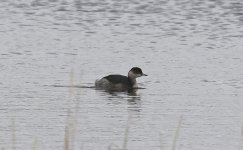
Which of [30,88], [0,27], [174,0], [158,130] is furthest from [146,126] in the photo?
[174,0]

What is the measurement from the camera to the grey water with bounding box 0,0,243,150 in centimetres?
1698

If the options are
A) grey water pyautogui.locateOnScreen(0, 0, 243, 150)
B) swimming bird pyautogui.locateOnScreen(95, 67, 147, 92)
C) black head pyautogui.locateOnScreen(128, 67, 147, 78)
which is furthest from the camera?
black head pyautogui.locateOnScreen(128, 67, 147, 78)

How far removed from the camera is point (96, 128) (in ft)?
58.6

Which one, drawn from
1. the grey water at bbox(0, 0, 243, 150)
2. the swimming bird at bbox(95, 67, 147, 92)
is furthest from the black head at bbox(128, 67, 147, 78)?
the grey water at bbox(0, 0, 243, 150)

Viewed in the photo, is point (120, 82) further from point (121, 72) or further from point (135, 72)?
point (121, 72)

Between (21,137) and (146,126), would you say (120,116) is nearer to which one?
(146,126)

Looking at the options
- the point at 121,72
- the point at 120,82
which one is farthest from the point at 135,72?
the point at 121,72

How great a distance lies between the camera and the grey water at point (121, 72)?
55.7 ft

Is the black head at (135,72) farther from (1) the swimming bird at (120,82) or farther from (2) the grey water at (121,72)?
(2) the grey water at (121,72)

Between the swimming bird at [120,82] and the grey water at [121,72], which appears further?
the swimming bird at [120,82]

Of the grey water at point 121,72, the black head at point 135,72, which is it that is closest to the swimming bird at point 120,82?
the black head at point 135,72

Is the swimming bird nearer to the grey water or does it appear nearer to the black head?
the black head

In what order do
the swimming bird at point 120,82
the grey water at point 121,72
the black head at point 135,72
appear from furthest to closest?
1. the black head at point 135,72
2. the swimming bird at point 120,82
3. the grey water at point 121,72

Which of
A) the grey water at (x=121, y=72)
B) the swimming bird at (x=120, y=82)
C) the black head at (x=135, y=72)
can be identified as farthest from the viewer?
the black head at (x=135, y=72)
